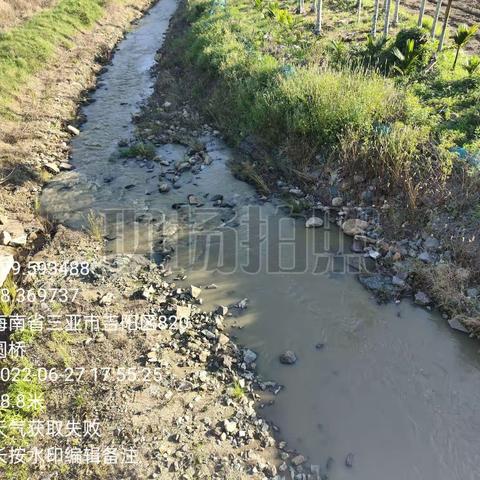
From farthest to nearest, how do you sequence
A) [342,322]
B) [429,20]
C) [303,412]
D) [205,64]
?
[429,20] → [205,64] → [342,322] → [303,412]

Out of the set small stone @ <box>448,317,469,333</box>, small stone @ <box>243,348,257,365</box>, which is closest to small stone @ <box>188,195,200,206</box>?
small stone @ <box>243,348,257,365</box>

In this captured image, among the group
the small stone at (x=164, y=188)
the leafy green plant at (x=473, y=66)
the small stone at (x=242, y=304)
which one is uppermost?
the leafy green plant at (x=473, y=66)

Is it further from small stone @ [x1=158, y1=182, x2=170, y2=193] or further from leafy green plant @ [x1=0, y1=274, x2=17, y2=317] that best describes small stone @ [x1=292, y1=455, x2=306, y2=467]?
small stone @ [x1=158, y1=182, x2=170, y2=193]

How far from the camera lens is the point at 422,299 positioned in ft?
23.9

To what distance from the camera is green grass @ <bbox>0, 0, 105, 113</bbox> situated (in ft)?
48.2

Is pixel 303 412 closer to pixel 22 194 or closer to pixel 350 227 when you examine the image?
pixel 350 227

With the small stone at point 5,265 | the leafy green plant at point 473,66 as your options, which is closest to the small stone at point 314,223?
the small stone at point 5,265

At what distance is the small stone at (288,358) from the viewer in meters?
6.62

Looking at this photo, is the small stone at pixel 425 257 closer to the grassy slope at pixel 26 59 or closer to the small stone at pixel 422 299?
the small stone at pixel 422 299

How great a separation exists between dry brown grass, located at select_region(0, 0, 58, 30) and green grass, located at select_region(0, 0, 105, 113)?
24.7 inches

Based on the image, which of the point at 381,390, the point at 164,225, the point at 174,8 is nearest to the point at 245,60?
the point at 164,225

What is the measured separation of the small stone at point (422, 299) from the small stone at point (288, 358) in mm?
2329

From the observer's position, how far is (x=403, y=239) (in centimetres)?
823

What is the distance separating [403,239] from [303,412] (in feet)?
12.8
